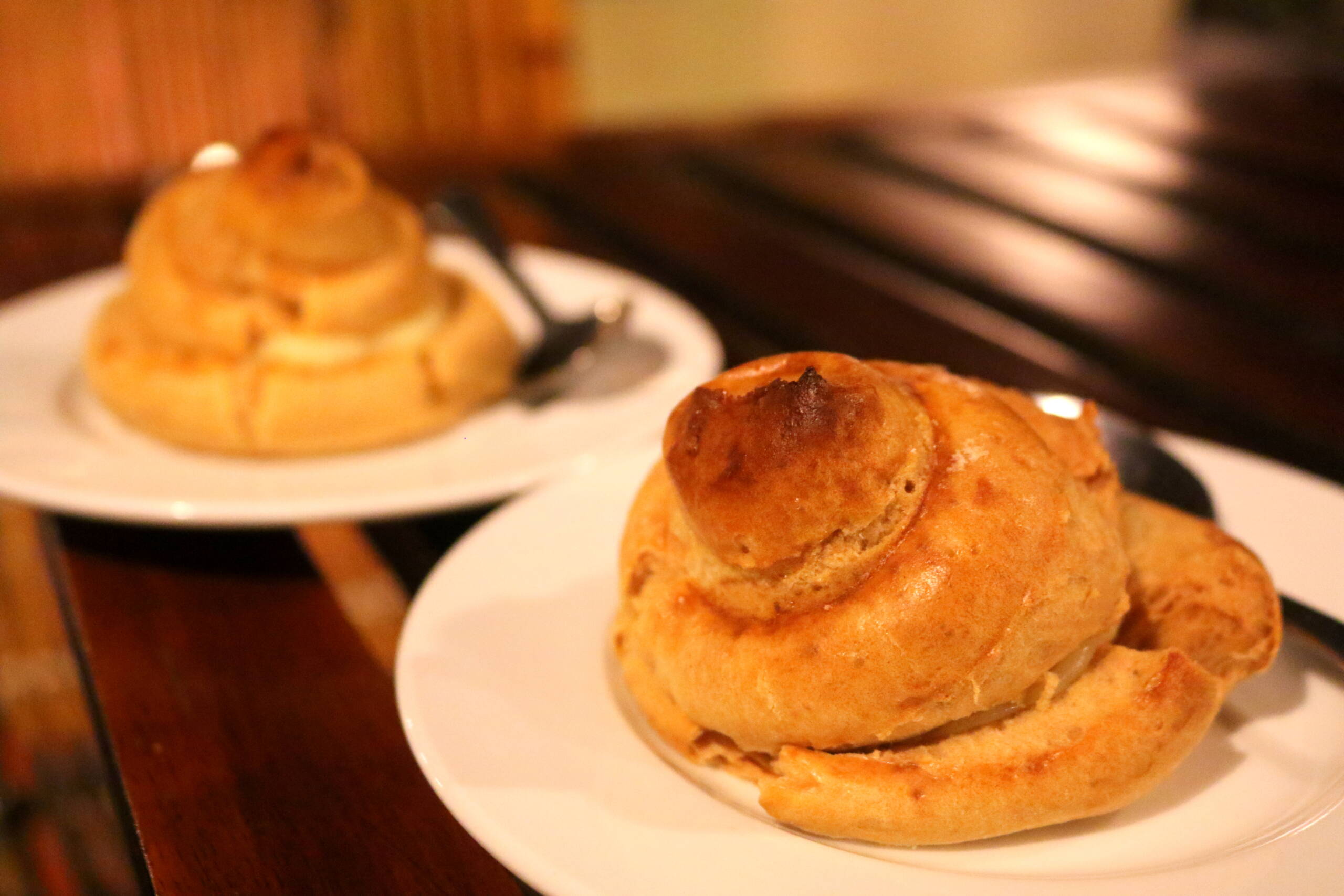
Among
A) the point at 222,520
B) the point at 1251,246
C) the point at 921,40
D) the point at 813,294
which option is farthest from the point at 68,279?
the point at 921,40

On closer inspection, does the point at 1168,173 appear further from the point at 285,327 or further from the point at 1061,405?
the point at 285,327

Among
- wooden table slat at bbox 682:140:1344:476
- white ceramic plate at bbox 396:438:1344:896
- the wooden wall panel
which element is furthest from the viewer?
the wooden wall panel

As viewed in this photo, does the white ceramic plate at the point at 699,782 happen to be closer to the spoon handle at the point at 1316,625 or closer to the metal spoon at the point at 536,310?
the spoon handle at the point at 1316,625

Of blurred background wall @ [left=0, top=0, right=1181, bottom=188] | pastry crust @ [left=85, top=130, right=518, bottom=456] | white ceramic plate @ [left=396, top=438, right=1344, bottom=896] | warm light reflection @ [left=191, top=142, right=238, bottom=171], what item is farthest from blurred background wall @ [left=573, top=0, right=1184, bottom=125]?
white ceramic plate @ [left=396, top=438, right=1344, bottom=896]

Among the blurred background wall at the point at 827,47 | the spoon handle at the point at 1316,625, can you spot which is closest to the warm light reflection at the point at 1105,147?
the spoon handle at the point at 1316,625

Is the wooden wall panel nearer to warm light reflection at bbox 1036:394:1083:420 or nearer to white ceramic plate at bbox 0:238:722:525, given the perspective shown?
white ceramic plate at bbox 0:238:722:525

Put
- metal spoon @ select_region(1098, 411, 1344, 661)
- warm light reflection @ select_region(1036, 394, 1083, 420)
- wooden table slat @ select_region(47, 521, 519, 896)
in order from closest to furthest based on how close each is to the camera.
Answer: wooden table slat @ select_region(47, 521, 519, 896), metal spoon @ select_region(1098, 411, 1344, 661), warm light reflection @ select_region(1036, 394, 1083, 420)
